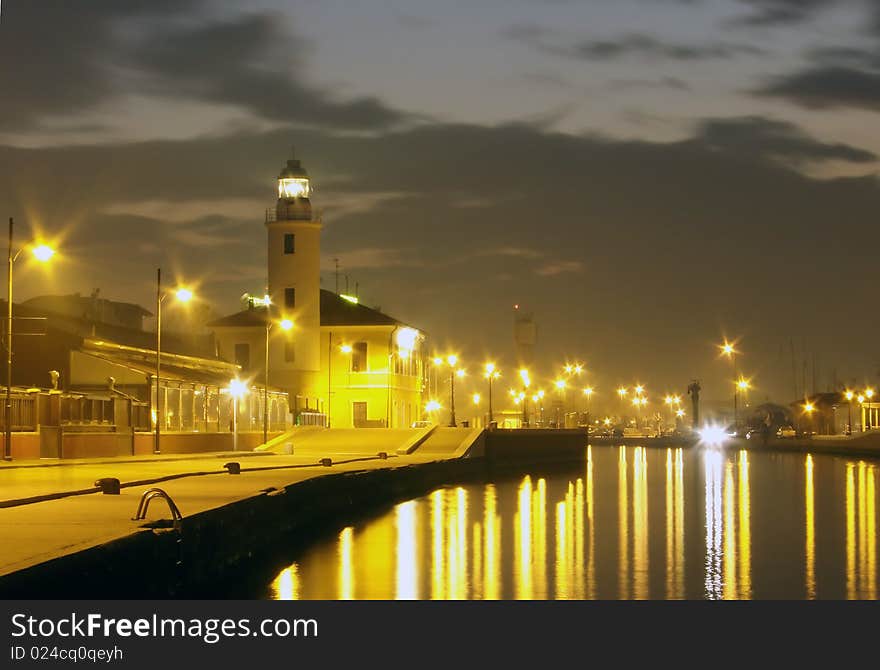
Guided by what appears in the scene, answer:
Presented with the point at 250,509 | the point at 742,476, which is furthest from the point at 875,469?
the point at 250,509

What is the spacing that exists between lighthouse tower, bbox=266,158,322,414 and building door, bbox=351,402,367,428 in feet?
10.2

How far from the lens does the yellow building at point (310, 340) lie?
93562mm

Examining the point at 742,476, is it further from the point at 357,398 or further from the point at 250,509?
the point at 250,509

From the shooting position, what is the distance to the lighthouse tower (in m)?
93.1

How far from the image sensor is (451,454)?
7919cm

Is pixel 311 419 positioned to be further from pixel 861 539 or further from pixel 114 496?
pixel 114 496

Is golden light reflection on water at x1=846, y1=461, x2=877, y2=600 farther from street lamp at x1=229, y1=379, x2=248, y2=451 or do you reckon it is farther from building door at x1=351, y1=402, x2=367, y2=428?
building door at x1=351, y1=402, x2=367, y2=428

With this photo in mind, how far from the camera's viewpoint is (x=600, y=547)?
4175 cm

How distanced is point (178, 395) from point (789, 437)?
130 metres

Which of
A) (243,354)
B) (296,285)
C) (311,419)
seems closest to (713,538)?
(311,419)

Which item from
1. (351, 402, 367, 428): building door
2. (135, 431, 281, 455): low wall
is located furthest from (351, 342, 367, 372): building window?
(135, 431, 281, 455): low wall

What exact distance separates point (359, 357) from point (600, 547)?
59433 millimetres

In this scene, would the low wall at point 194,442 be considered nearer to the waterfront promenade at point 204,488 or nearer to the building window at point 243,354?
the waterfront promenade at point 204,488
